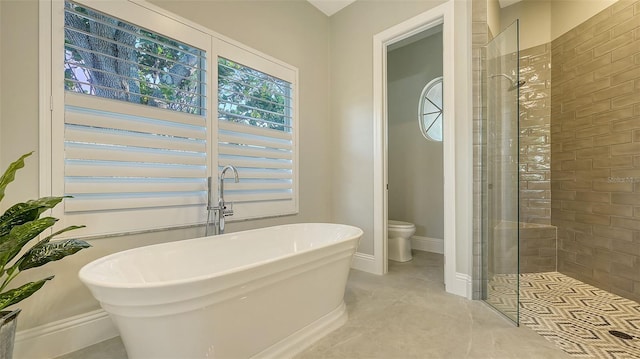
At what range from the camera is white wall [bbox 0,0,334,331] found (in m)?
1.39

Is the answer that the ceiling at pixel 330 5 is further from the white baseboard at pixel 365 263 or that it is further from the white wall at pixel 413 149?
the white baseboard at pixel 365 263

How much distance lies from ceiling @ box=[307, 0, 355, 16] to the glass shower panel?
65.1 inches

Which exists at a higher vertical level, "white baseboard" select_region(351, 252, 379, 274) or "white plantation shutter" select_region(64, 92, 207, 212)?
"white plantation shutter" select_region(64, 92, 207, 212)

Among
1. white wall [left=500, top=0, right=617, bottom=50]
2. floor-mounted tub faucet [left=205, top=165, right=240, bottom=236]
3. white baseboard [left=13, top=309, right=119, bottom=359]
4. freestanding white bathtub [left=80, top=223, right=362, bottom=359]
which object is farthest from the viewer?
white wall [left=500, top=0, right=617, bottom=50]

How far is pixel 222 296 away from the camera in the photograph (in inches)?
45.7

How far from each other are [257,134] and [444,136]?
1636 mm

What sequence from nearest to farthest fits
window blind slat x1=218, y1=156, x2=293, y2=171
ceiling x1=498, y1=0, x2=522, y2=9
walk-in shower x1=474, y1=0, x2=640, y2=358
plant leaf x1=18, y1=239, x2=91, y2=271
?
plant leaf x1=18, y1=239, x2=91, y2=271, walk-in shower x1=474, y1=0, x2=640, y2=358, window blind slat x1=218, y1=156, x2=293, y2=171, ceiling x1=498, y1=0, x2=522, y2=9

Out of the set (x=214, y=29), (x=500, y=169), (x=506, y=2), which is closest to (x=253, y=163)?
(x=214, y=29)

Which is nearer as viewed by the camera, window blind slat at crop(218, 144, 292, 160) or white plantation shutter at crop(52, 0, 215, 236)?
white plantation shutter at crop(52, 0, 215, 236)

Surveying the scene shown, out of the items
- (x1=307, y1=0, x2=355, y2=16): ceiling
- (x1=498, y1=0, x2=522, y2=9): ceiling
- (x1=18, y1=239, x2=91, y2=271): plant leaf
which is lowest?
(x1=18, y1=239, x2=91, y2=271): plant leaf

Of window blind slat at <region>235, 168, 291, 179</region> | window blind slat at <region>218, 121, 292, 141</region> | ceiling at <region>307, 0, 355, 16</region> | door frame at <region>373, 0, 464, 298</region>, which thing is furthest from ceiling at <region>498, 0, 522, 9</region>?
window blind slat at <region>235, 168, 291, 179</region>

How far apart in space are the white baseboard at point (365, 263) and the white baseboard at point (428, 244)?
4.04 ft

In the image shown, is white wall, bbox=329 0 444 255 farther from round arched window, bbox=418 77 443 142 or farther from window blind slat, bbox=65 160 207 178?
window blind slat, bbox=65 160 207 178

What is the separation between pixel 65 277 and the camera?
152 cm
